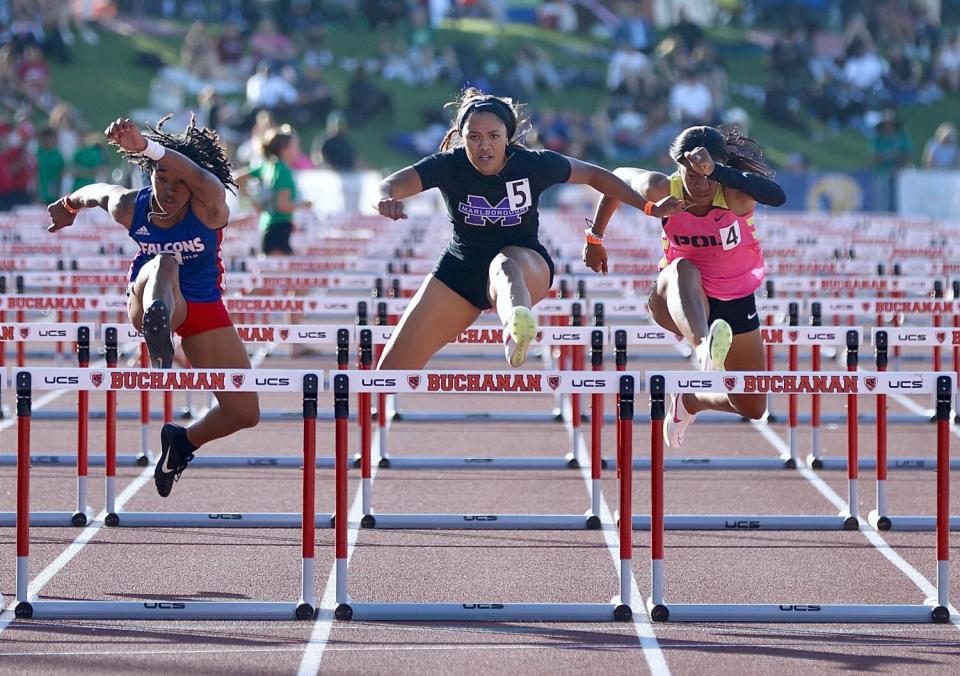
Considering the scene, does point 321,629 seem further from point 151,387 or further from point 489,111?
point 489,111

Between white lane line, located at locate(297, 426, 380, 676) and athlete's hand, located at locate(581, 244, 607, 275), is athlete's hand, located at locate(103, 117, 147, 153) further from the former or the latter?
athlete's hand, located at locate(581, 244, 607, 275)

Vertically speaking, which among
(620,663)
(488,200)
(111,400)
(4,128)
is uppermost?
(4,128)

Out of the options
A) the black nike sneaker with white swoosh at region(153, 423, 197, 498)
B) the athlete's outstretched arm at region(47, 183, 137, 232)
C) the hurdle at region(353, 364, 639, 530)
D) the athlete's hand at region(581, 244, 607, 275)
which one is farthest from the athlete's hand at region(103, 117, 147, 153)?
the athlete's hand at region(581, 244, 607, 275)

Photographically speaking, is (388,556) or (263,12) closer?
(388,556)

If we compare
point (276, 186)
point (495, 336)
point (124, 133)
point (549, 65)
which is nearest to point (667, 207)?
point (495, 336)

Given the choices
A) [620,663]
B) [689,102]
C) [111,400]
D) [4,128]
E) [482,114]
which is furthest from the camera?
[689,102]

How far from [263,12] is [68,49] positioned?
401cm

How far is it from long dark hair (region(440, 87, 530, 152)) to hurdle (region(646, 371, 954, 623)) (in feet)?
5.24

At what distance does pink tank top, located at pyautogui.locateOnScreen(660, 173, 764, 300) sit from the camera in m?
8.00

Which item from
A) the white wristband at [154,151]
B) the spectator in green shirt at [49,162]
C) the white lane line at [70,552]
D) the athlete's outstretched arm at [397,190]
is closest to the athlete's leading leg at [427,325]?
the athlete's outstretched arm at [397,190]

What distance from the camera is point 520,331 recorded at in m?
6.85

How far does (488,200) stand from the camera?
7465mm

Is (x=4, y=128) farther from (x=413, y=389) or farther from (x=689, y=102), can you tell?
(x=413, y=389)

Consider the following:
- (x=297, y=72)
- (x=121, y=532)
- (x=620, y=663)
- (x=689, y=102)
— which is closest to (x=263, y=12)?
(x=297, y=72)
